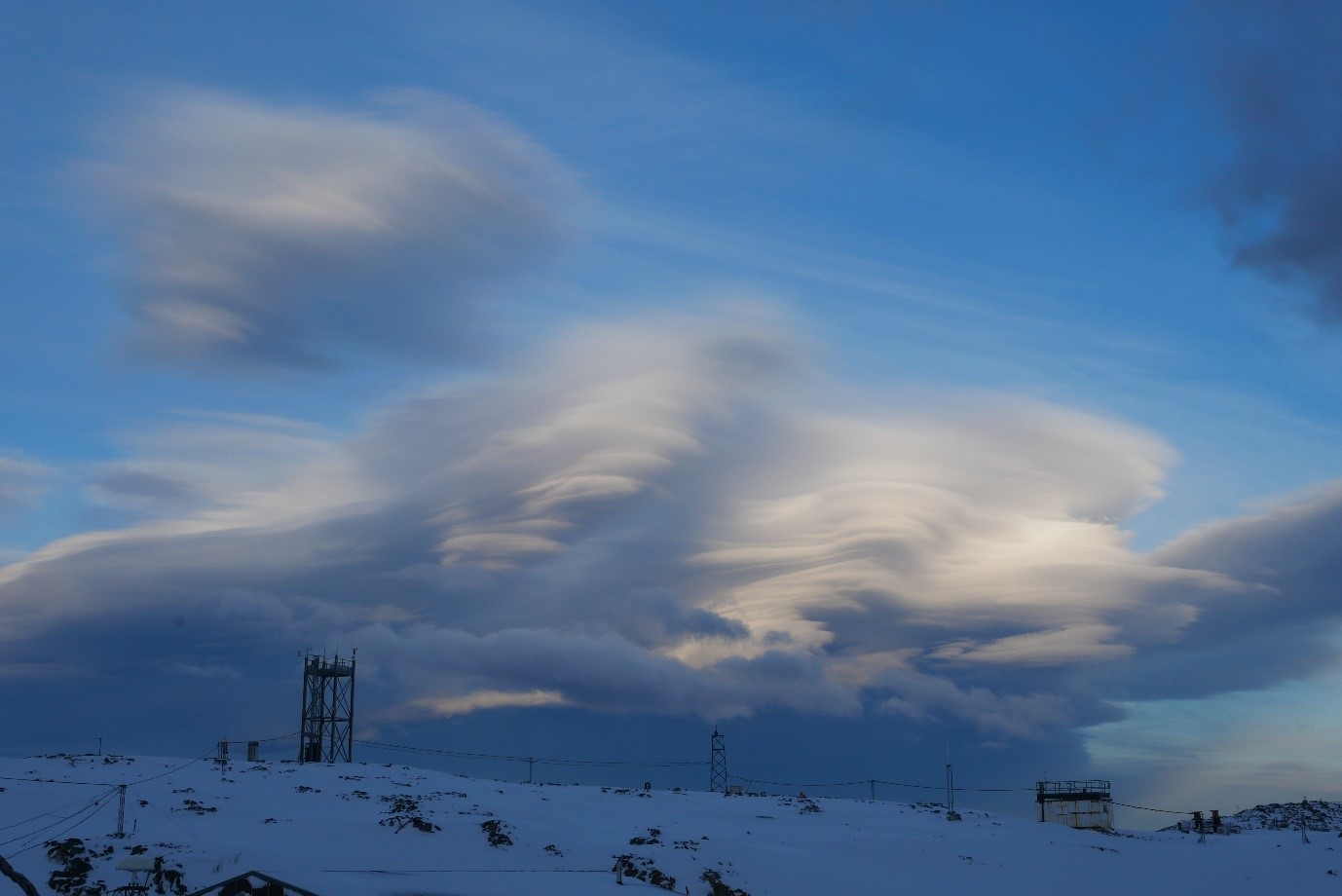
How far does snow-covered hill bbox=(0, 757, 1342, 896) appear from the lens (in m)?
47.6

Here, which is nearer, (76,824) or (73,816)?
(76,824)

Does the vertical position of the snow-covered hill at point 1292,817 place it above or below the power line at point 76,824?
below

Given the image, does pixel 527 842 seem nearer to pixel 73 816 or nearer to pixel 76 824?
pixel 76 824

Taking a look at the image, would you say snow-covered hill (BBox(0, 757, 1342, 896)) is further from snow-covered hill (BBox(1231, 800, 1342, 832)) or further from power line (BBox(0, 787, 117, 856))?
snow-covered hill (BBox(1231, 800, 1342, 832))

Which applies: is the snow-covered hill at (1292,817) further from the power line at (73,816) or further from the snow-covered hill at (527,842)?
the power line at (73,816)

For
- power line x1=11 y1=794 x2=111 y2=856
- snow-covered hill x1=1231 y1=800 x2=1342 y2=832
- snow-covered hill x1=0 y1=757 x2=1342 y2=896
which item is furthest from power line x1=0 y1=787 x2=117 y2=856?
snow-covered hill x1=1231 y1=800 x2=1342 y2=832

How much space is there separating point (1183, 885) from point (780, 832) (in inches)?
938

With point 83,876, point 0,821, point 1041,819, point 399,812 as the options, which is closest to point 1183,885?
point 1041,819

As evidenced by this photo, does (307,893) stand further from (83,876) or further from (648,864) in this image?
(648,864)

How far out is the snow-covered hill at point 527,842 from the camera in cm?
4762

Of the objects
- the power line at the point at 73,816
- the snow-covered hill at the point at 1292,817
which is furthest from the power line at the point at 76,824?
the snow-covered hill at the point at 1292,817

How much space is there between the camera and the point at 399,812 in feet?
199

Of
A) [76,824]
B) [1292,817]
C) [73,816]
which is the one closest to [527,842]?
[76,824]

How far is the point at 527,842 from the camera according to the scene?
5809cm
